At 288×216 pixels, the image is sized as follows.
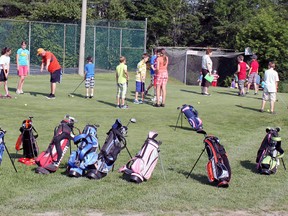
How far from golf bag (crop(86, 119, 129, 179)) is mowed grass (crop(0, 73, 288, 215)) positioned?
160mm

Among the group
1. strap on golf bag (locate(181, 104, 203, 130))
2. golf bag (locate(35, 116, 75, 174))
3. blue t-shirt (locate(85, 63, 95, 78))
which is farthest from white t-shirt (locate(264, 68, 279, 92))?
golf bag (locate(35, 116, 75, 174))

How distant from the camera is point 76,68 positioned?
101ft

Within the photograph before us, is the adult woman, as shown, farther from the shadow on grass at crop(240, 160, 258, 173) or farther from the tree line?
the tree line

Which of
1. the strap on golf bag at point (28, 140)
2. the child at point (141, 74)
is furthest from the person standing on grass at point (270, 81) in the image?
the strap on golf bag at point (28, 140)

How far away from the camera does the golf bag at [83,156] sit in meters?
8.57

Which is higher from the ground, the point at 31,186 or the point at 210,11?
the point at 210,11

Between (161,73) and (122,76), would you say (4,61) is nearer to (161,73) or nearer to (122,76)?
(122,76)

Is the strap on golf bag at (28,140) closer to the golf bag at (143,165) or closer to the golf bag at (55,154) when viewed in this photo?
the golf bag at (55,154)

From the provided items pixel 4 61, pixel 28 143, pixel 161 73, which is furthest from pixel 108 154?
pixel 4 61

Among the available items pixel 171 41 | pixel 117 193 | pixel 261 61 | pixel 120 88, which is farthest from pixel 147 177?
pixel 171 41

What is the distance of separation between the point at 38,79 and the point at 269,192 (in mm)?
18391

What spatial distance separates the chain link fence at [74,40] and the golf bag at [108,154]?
64.2 ft

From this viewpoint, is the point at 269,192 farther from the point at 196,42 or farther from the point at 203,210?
the point at 196,42

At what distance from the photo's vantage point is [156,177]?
29.2 ft
